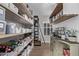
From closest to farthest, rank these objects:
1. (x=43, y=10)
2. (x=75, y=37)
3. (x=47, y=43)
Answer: (x=75, y=37), (x=43, y=10), (x=47, y=43)

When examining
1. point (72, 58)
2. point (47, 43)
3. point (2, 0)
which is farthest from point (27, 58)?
point (47, 43)

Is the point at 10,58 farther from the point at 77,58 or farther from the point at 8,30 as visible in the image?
the point at 8,30

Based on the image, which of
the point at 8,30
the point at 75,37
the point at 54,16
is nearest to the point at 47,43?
the point at 54,16

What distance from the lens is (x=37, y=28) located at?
459cm

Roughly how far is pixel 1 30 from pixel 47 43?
338cm

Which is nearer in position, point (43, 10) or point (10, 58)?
point (10, 58)

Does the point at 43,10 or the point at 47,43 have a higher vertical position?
the point at 43,10

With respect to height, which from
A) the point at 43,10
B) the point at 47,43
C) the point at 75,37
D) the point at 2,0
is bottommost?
the point at 47,43

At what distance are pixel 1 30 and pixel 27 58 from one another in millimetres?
313

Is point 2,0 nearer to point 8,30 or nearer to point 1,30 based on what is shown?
point 1,30

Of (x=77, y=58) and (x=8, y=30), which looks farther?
(x=8, y=30)

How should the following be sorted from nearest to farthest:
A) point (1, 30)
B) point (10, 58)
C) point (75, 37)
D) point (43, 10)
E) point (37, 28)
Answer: point (10, 58) → point (1, 30) → point (75, 37) → point (43, 10) → point (37, 28)

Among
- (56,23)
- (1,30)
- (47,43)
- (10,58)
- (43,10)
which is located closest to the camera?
(10,58)

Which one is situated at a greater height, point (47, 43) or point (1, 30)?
point (1, 30)
